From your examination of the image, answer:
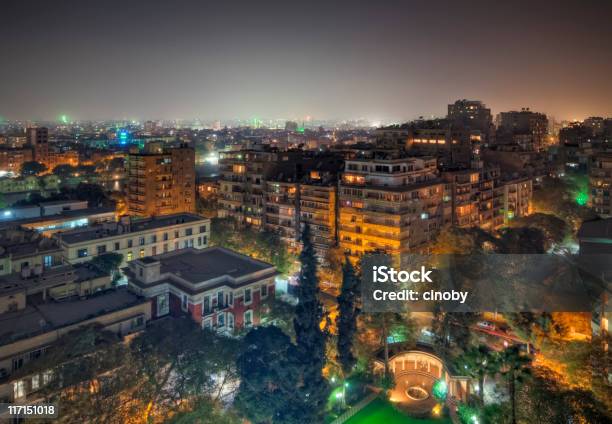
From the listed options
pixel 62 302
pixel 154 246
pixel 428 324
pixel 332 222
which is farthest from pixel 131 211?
pixel 428 324

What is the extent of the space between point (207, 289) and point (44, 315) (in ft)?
18.2

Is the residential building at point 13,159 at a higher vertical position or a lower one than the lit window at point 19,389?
higher

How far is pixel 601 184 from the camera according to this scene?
3816cm

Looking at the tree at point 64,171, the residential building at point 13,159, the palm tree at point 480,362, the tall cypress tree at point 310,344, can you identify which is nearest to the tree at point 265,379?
the tall cypress tree at point 310,344

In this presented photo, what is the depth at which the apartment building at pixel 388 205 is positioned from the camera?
27.1 m

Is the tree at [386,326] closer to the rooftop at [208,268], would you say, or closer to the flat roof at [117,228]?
the rooftop at [208,268]

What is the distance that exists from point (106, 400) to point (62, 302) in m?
6.48

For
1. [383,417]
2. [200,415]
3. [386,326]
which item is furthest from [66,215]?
[383,417]

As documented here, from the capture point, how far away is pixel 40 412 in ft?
37.6

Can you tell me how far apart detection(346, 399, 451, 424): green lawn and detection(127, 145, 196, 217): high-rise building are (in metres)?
28.5

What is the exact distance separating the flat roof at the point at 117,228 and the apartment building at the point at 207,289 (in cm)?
744

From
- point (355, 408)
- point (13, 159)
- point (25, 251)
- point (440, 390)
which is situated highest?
point (13, 159)

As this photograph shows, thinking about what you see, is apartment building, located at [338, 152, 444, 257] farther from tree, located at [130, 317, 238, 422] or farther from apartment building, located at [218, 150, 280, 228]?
tree, located at [130, 317, 238, 422]

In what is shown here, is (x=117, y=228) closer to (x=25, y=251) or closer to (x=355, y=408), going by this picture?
(x=25, y=251)
